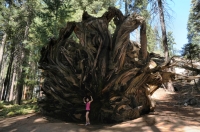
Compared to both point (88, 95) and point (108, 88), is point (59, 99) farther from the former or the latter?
point (108, 88)

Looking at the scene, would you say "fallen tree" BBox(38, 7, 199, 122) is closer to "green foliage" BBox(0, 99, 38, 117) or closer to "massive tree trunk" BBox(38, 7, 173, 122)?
"massive tree trunk" BBox(38, 7, 173, 122)

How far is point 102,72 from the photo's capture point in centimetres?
952

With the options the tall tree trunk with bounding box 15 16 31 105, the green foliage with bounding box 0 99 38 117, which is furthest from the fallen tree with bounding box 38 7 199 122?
the tall tree trunk with bounding box 15 16 31 105

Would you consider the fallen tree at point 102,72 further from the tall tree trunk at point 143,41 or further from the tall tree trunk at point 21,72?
the tall tree trunk at point 21,72

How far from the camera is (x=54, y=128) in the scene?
7.77 metres

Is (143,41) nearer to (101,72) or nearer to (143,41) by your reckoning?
(143,41)

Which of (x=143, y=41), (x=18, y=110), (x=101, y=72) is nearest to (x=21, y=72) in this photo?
(x=18, y=110)

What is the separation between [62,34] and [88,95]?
3622mm

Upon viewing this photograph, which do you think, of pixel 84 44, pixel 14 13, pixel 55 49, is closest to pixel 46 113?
pixel 55 49

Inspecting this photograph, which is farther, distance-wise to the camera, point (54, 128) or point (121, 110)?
point (121, 110)

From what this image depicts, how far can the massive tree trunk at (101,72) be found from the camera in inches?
375

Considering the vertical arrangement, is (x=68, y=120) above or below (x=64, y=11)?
below

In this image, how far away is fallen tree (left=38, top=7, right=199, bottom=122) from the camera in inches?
375

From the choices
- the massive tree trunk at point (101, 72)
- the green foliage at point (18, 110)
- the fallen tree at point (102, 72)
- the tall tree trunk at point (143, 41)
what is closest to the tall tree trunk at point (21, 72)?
the green foliage at point (18, 110)
